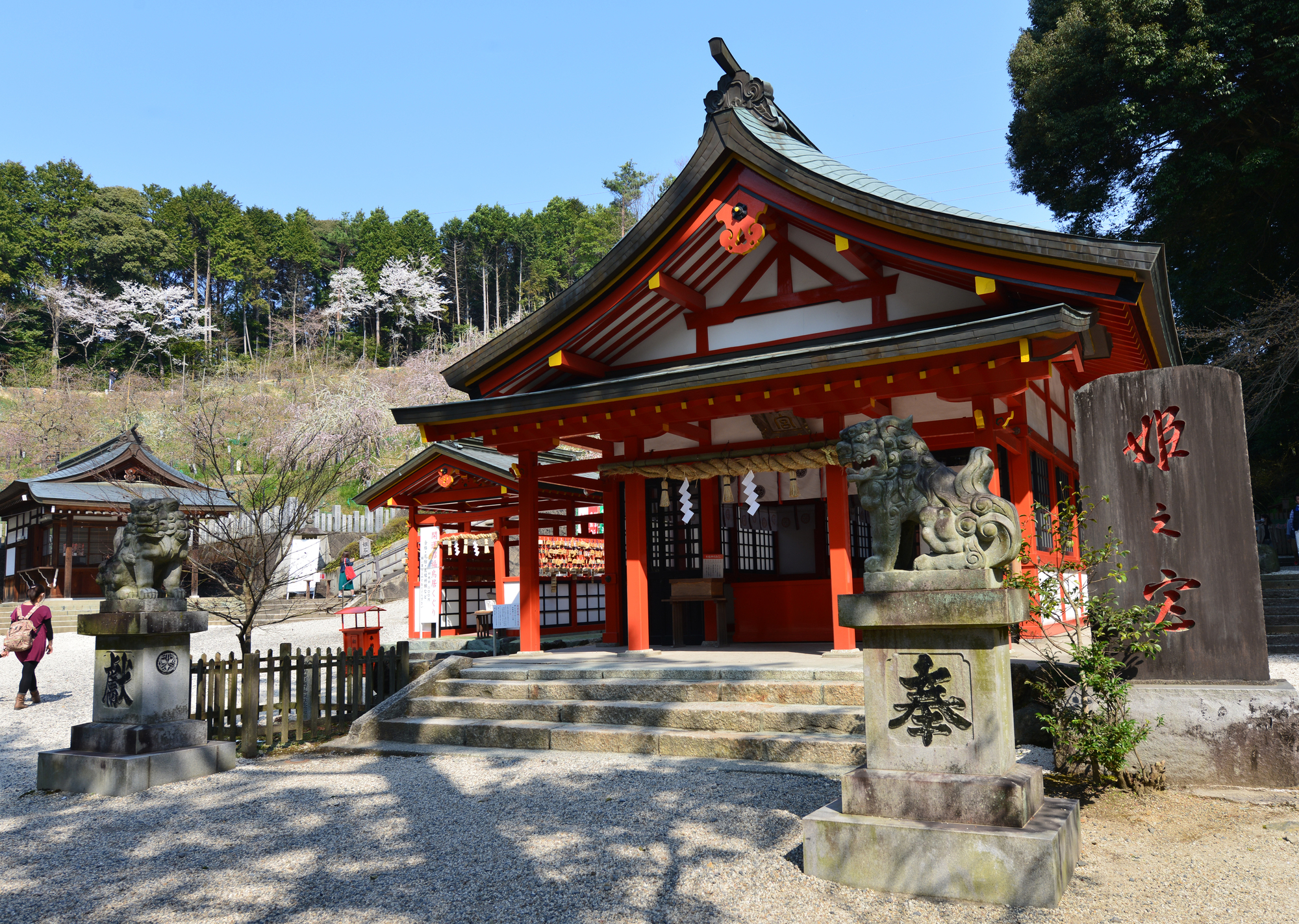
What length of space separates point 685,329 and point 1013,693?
6327mm

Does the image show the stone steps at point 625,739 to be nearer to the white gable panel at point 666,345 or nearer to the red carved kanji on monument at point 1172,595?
the red carved kanji on monument at point 1172,595

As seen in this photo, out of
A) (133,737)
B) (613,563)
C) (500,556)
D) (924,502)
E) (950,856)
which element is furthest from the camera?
(500,556)

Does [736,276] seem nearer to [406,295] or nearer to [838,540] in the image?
[838,540]

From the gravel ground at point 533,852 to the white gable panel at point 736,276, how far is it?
6.28 m

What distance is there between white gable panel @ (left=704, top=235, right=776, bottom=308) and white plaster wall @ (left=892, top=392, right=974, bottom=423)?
8.46 ft

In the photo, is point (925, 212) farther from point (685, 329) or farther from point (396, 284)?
point (396, 284)

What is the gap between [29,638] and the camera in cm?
1207

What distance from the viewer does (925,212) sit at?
882 centimetres

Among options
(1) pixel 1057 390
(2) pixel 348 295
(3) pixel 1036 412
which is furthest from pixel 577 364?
(2) pixel 348 295

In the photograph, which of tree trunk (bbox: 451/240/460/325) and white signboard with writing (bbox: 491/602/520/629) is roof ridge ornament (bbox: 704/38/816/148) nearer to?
white signboard with writing (bbox: 491/602/520/629)

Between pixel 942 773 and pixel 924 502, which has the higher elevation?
pixel 924 502

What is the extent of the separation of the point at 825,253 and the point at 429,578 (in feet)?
36.8

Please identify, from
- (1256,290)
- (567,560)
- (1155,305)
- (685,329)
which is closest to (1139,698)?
(1155,305)

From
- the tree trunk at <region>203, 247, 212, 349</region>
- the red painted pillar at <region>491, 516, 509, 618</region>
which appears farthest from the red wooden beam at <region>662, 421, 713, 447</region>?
the tree trunk at <region>203, 247, 212, 349</region>
